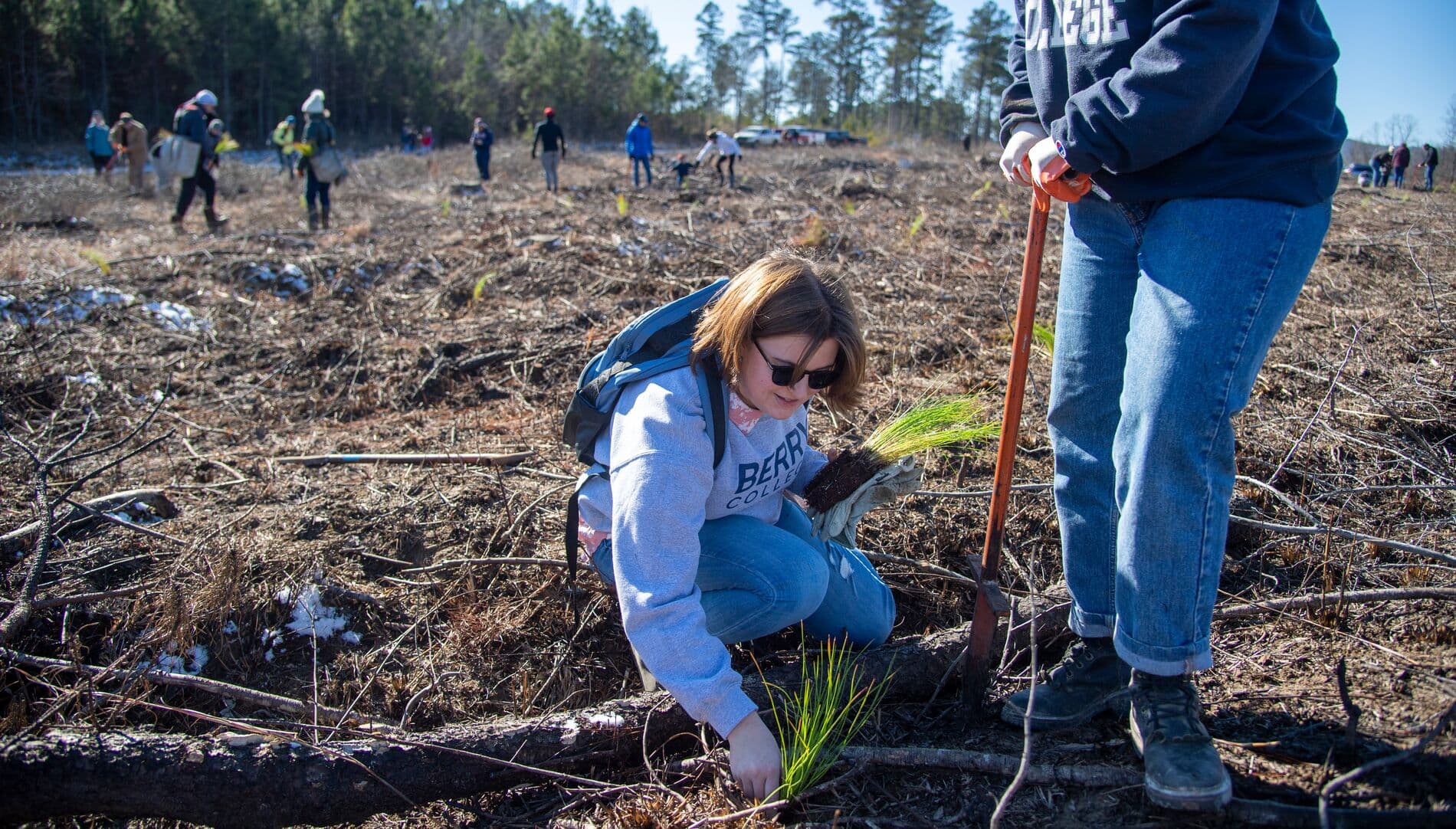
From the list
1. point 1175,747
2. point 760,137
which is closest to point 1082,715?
point 1175,747

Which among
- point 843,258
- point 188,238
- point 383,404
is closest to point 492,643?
point 383,404

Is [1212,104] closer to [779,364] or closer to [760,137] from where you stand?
[779,364]

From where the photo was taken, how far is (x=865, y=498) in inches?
80.6

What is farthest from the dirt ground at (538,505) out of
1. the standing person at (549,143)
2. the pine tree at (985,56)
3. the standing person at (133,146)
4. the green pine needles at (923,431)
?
the pine tree at (985,56)

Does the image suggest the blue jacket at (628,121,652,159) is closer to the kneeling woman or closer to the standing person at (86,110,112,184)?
the standing person at (86,110,112,184)

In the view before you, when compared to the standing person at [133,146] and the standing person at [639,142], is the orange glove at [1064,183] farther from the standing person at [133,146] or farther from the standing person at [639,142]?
the standing person at [133,146]

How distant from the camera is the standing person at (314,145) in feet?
29.5

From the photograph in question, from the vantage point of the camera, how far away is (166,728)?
6.65 feet

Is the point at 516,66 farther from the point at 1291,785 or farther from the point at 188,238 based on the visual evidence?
the point at 1291,785

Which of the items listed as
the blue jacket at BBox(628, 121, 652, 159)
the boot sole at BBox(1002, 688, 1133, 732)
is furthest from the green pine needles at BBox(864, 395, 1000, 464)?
the blue jacket at BBox(628, 121, 652, 159)

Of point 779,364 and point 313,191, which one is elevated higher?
point 313,191

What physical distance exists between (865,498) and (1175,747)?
863 mm

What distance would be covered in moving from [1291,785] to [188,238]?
9.88 m

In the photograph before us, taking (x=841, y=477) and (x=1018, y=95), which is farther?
(x=841, y=477)
